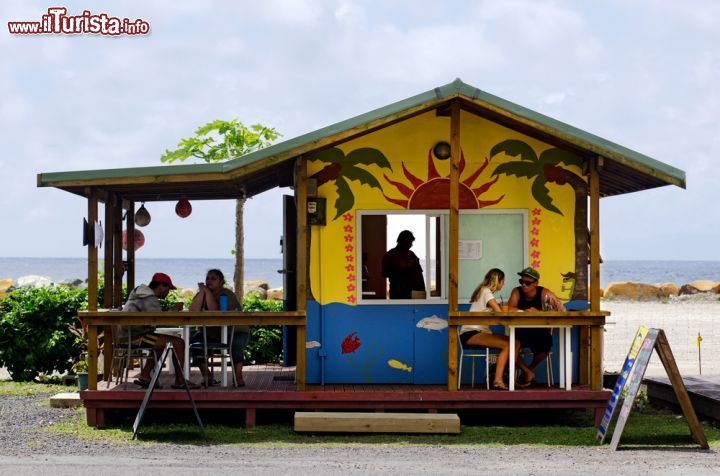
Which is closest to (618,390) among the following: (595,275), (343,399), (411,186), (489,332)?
(595,275)

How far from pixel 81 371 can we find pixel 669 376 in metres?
7.36

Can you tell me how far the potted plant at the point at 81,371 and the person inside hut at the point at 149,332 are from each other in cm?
101

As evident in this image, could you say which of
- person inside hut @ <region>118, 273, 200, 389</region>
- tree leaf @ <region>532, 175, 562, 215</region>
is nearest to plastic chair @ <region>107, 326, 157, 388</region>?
person inside hut @ <region>118, 273, 200, 389</region>

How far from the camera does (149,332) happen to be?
11.1 metres

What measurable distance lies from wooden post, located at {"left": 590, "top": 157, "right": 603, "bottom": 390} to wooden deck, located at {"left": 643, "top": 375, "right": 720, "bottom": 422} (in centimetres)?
139

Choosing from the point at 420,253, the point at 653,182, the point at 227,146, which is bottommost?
the point at 420,253

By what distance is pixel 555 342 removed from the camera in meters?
11.4

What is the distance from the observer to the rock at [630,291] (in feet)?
152

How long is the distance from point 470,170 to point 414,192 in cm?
64

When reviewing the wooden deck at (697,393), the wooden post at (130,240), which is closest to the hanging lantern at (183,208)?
the wooden post at (130,240)

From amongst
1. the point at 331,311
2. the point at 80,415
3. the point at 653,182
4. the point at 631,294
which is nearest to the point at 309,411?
the point at 331,311

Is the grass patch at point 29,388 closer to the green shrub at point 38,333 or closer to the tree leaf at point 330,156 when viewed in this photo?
the green shrub at point 38,333

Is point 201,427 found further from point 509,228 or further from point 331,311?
point 509,228

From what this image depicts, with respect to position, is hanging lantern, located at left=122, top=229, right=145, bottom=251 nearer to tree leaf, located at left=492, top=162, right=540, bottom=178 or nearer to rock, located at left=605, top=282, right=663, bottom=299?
tree leaf, located at left=492, top=162, right=540, bottom=178
